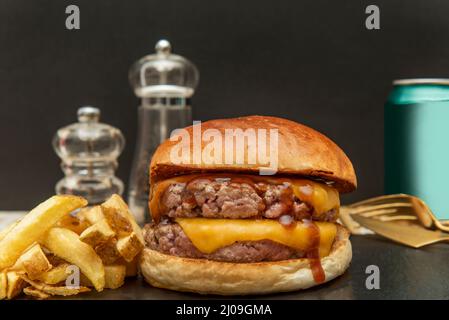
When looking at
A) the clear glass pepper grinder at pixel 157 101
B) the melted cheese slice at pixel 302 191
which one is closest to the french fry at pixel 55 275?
the melted cheese slice at pixel 302 191

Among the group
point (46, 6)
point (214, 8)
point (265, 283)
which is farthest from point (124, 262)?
point (46, 6)

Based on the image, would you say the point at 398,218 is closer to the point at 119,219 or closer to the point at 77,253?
the point at 119,219

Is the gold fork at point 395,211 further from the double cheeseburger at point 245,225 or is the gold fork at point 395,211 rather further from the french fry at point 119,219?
the french fry at point 119,219

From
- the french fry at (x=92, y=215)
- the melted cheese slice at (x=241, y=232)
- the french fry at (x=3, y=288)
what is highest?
the french fry at (x=92, y=215)

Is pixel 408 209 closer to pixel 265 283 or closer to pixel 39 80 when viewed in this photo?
pixel 265 283

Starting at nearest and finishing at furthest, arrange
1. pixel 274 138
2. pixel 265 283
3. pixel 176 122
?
pixel 265 283
pixel 274 138
pixel 176 122

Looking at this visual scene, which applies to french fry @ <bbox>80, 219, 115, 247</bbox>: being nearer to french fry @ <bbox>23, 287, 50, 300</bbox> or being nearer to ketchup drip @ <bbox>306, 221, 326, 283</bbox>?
french fry @ <bbox>23, 287, 50, 300</bbox>

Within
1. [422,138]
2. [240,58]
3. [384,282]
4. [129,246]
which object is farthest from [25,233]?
[240,58]
